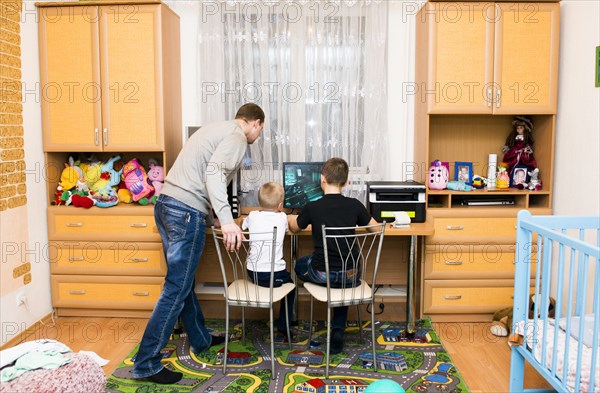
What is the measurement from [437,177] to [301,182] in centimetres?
90

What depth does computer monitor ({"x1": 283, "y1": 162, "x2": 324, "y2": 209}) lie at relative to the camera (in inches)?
142

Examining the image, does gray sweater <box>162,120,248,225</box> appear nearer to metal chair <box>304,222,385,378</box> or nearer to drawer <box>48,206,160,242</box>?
metal chair <box>304,222,385,378</box>

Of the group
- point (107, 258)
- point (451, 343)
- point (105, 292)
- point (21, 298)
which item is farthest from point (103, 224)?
point (451, 343)

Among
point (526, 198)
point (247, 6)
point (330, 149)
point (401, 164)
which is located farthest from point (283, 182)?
point (526, 198)

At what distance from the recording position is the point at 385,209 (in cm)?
352

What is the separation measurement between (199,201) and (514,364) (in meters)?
1.69

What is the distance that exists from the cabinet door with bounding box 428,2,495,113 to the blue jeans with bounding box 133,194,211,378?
1727 mm

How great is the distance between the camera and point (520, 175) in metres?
3.75

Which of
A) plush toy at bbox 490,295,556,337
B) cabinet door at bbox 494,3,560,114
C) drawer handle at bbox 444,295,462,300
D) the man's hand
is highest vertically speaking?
cabinet door at bbox 494,3,560,114

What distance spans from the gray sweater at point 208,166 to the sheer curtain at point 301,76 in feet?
3.22

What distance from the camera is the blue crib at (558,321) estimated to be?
6.46 ft

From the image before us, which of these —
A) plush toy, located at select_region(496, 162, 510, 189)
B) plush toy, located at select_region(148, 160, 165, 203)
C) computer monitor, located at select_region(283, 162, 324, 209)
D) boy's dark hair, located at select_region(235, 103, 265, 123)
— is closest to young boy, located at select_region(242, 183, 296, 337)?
boy's dark hair, located at select_region(235, 103, 265, 123)

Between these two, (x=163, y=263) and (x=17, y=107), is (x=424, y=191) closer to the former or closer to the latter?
(x=163, y=263)

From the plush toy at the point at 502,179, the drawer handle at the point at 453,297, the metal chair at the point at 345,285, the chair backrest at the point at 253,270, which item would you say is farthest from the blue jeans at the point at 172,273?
the plush toy at the point at 502,179
